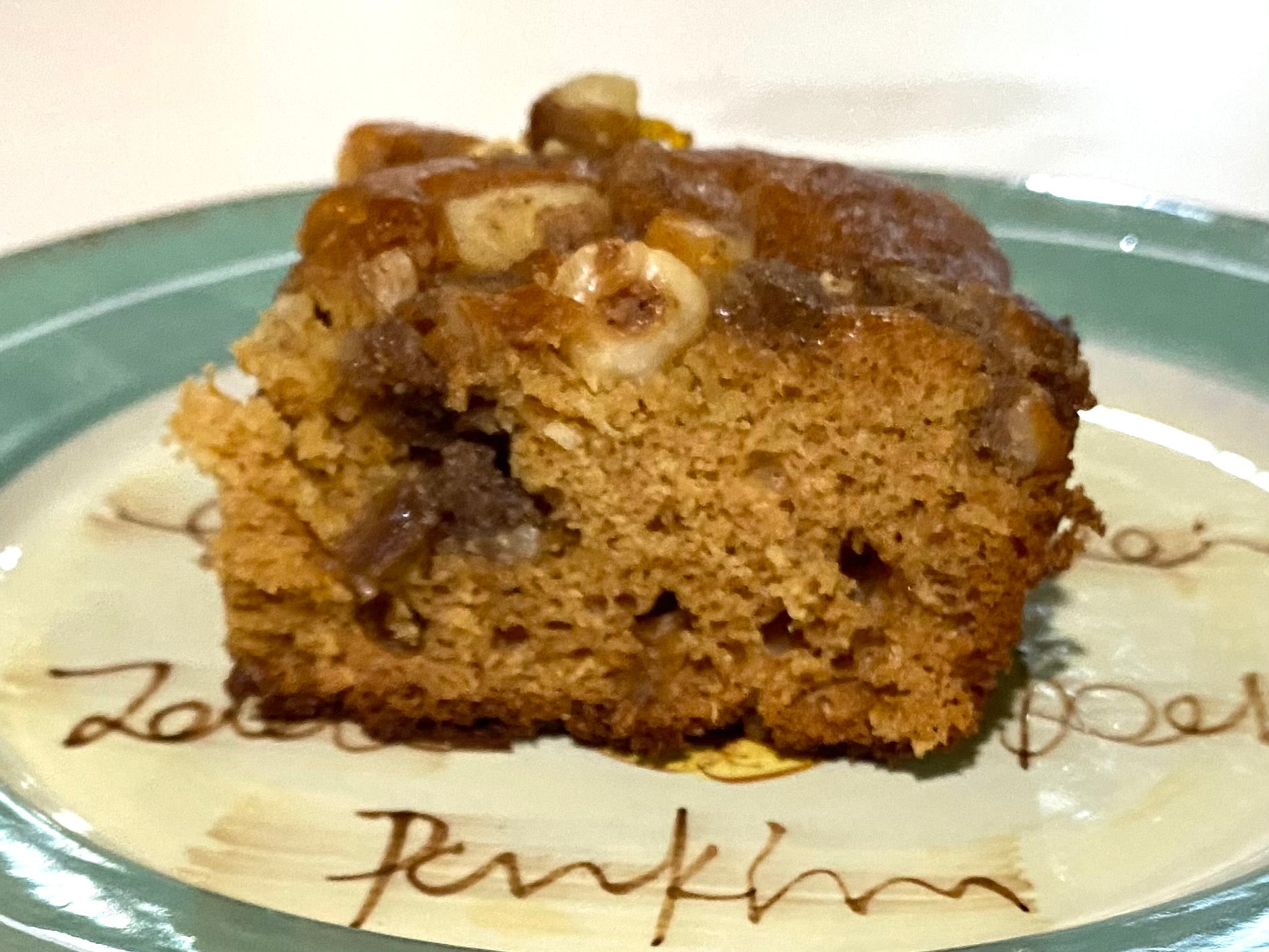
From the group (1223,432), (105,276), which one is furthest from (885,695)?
(105,276)

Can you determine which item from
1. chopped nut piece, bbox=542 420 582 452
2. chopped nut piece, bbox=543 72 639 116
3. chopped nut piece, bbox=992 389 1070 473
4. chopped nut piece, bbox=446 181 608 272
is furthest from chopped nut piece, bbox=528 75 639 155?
chopped nut piece, bbox=992 389 1070 473

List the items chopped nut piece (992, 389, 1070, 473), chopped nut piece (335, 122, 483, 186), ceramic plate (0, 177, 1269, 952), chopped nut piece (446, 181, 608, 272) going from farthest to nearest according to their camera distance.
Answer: chopped nut piece (335, 122, 483, 186), chopped nut piece (446, 181, 608, 272), chopped nut piece (992, 389, 1070, 473), ceramic plate (0, 177, 1269, 952)

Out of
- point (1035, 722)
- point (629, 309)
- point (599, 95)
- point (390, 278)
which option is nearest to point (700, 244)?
point (629, 309)

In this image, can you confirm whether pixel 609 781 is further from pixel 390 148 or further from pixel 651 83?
pixel 651 83

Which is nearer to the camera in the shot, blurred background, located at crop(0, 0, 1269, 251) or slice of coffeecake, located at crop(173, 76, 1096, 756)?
slice of coffeecake, located at crop(173, 76, 1096, 756)

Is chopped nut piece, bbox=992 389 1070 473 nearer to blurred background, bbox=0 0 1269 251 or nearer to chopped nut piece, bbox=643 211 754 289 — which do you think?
chopped nut piece, bbox=643 211 754 289

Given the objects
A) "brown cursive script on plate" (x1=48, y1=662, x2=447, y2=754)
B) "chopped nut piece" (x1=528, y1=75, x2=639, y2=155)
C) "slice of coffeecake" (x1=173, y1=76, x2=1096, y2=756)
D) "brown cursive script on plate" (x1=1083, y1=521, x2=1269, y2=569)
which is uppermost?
"chopped nut piece" (x1=528, y1=75, x2=639, y2=155)
